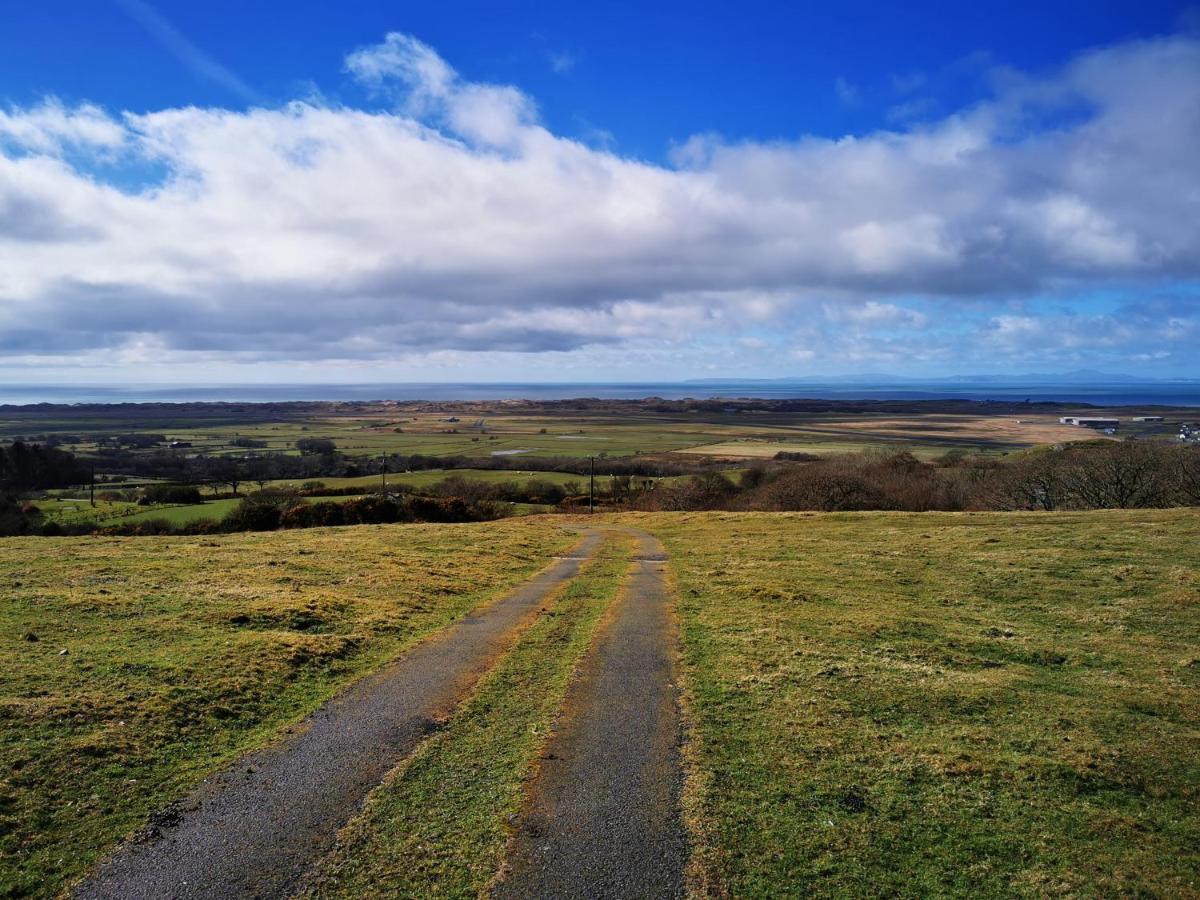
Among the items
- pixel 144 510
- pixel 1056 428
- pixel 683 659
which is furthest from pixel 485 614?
pixel 1056 428

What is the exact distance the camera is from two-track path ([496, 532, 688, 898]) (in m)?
7.42

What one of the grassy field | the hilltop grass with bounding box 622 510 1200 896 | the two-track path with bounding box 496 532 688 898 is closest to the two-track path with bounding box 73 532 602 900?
the two-track path with bounding box 496 532 688 898

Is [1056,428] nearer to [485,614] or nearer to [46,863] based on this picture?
[485,614]

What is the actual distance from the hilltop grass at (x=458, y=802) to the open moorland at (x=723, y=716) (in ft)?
0.13

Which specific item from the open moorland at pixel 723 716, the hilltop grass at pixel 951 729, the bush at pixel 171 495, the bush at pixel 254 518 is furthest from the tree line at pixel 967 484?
the bush at pixel 171 495

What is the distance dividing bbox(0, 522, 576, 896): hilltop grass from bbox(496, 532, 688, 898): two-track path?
4.90m

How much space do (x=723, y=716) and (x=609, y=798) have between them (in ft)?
11.8

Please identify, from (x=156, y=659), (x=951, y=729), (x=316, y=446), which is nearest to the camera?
(x=951, y=729)

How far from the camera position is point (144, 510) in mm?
65875

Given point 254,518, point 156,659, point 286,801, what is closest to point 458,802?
point 286,801

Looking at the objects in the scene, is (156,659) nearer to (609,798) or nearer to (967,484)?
(609,798)

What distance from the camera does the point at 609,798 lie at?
29.9 ft

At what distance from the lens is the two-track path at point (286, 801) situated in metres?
7.31

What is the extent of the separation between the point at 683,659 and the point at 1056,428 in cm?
18716
